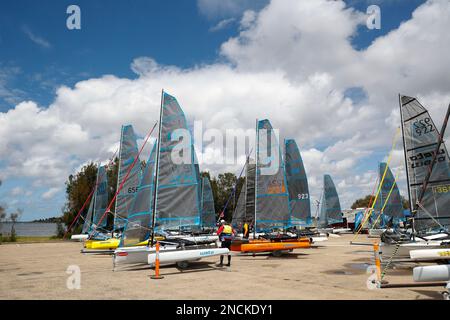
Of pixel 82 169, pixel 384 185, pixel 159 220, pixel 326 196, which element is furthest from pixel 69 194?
pixel 384 185

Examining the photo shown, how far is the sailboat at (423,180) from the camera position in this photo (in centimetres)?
1303

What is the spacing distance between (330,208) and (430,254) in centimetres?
3079

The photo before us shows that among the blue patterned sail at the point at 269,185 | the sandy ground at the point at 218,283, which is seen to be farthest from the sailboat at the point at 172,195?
the blue patterned sail at the point at 269,185

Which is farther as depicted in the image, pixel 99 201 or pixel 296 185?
pixel 99 201

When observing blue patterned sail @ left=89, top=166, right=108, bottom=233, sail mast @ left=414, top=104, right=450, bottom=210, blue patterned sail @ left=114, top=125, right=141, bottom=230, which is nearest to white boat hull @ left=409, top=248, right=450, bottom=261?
sail mast @ left=414, top=104, right=450, bottom=210

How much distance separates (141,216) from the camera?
1394cm

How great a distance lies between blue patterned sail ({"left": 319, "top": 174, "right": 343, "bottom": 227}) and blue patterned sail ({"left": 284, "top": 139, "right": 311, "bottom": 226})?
48.2 ft

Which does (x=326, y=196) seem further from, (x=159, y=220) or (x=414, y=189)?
(x=159, y=220)

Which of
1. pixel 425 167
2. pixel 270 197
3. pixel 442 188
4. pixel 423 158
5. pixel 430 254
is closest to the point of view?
pixel 430 254

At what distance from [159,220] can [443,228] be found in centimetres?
1170

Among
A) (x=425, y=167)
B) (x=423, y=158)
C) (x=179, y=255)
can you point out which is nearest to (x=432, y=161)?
(x=425, y=167)

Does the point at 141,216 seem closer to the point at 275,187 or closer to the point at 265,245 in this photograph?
the point at 265,245

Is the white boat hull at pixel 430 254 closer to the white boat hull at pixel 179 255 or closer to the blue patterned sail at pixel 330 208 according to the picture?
the white boat hull at pixel 179 255

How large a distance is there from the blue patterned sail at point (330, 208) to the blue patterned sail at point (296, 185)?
14.7 m
